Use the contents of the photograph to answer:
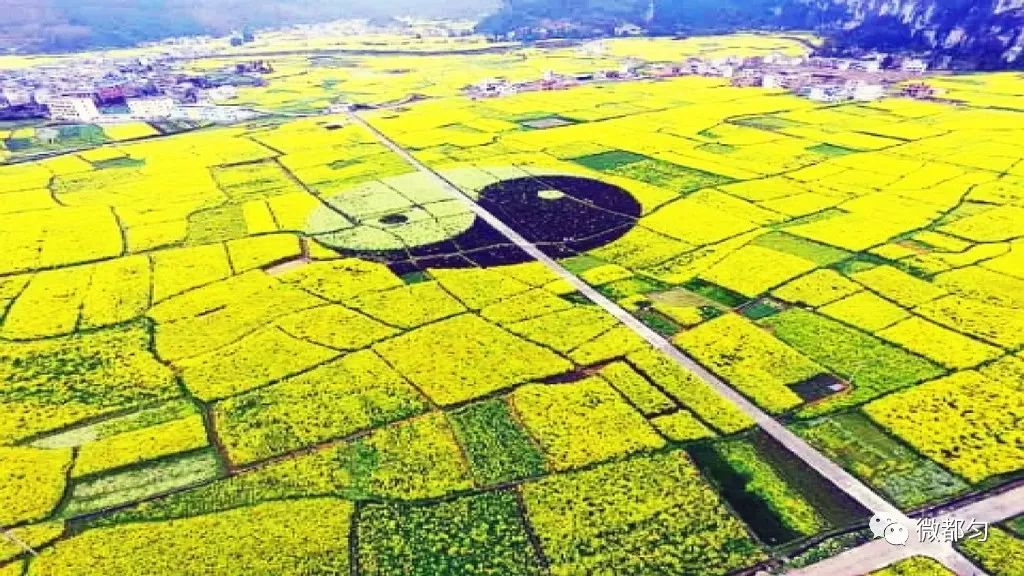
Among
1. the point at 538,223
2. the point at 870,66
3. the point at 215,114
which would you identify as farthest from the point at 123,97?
the point at 870,66

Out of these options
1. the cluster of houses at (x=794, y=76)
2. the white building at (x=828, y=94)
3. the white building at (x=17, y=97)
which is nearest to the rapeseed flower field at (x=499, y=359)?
the white building at (x=828, y=94)

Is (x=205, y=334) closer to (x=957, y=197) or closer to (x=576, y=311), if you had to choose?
(x=576, y=311)

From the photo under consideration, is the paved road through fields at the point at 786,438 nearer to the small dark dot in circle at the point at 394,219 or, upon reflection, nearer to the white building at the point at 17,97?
the small dark dot in circle at the point at 394,219

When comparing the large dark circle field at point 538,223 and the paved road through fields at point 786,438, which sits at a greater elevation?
the paved road through fields at point 786,438

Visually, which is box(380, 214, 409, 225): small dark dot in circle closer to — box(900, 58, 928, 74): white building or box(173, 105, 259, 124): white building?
box(173, 105, 259, 124): white building

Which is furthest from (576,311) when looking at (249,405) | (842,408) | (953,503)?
(953,503)

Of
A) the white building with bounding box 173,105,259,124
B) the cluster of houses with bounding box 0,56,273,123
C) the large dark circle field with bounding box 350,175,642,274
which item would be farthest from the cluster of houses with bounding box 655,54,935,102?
the cluster of houses with bounding box 0,56,273,123

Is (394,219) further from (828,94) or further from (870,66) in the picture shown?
(870,66)

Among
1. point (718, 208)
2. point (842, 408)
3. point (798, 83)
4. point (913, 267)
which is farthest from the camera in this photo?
point (798, 83)
